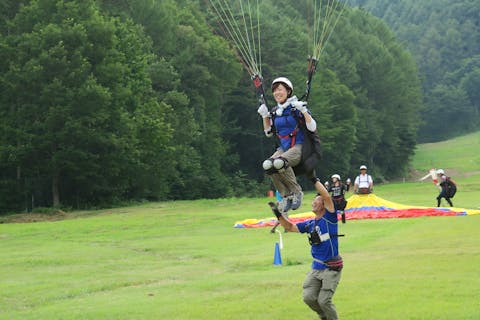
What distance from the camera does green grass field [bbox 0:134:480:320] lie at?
531 inches

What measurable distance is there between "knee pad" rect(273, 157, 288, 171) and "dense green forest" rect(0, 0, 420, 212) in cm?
3860

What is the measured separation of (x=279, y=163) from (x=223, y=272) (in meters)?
7.57

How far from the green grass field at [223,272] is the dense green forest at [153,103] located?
56.5 ft

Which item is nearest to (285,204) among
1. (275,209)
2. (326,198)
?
(326,198)

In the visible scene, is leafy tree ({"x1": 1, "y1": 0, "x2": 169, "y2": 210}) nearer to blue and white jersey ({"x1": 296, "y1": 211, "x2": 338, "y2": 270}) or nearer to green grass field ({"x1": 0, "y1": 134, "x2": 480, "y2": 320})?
green grass field ({"x1": 0, "y1": 134, "x2": 480, "y2": 320})

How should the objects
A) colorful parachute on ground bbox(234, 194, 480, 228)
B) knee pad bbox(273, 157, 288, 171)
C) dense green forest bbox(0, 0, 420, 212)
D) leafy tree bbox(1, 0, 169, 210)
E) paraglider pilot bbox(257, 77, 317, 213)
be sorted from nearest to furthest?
knee pad bbox(273, 157, 288, 171), paraglider pilot bbox(257, 77, 317, 213), colorful parachute on ground bbox(234, 194, 480, 228), leafy tree bbox(1, 0, 169, 210), dense green forest bbox(0, 0, 420, 212)

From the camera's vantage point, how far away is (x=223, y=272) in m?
19.0

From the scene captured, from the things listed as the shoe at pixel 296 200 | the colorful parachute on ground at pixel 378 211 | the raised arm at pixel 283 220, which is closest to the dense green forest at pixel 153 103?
the colorful parachute on ground at pixel 378 211

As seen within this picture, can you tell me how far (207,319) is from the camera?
41.8 ft

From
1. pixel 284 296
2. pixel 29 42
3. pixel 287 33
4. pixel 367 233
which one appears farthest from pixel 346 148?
pixel 284 296

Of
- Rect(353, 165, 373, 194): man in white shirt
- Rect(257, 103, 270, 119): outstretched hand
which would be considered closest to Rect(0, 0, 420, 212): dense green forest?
Rect(353, 165, 373, 194): man in white shirt

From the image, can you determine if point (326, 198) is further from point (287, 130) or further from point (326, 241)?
point (287, 130)

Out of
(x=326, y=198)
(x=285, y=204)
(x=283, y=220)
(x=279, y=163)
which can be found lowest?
(x=283, y=220)

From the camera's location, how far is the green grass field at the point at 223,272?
531 inches
